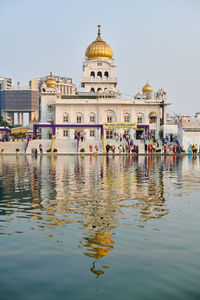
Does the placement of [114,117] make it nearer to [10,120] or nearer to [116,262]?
[116,262]

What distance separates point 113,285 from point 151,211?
399 cm

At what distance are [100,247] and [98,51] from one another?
65738 mm

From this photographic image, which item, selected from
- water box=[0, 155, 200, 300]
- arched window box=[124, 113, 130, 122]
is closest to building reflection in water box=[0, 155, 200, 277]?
water box=[0, 155, 200, 300]

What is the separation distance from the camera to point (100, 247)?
507 centimetres

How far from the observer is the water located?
378 cm

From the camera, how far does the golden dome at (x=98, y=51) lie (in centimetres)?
6738

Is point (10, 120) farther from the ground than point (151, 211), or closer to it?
farther from the ground

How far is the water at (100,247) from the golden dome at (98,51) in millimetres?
61312

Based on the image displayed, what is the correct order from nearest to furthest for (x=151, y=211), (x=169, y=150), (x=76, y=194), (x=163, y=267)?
(x=163, y=267)
(x=151, y=211)
(x=76, y=194)
(x=169, y=150)

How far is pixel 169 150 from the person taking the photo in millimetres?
46719

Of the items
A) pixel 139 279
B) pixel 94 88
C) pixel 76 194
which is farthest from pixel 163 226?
pixel 94 88

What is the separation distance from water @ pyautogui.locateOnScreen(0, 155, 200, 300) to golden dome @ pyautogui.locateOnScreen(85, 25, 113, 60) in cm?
6131

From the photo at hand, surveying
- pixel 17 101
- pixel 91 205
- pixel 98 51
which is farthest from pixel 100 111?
pixel 17 101

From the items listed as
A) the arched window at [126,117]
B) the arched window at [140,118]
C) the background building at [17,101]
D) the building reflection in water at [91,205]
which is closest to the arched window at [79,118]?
the arched window at [126,117]
